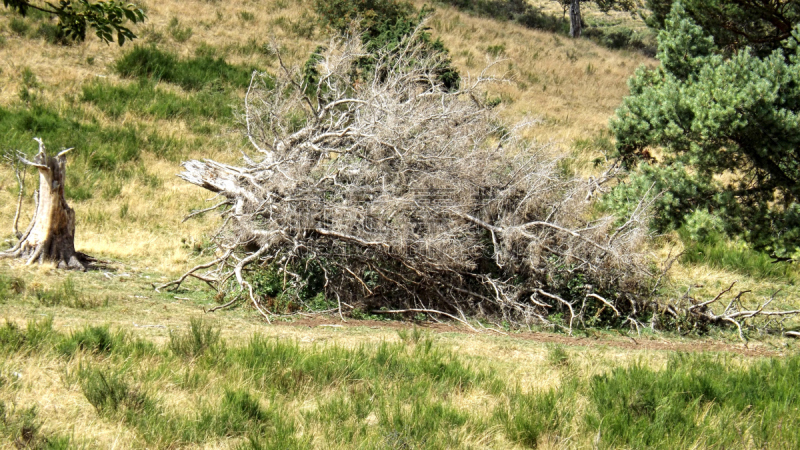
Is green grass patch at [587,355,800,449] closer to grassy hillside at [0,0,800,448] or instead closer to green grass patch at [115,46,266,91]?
grassy hillside at [0,0,800,448]

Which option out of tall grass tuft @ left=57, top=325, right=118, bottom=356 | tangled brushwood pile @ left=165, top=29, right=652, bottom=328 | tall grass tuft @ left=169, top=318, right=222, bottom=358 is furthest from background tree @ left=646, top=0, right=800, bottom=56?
tall grass tuft @ left=57, top=325, right=118, bottom=356

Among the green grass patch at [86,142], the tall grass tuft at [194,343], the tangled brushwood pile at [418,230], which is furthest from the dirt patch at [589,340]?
the green grass patch at [86,142]

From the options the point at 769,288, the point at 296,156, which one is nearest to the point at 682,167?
the point at 769,288

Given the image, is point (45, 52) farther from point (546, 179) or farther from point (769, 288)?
point (769, 288)

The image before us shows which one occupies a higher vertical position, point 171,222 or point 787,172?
point 787,172

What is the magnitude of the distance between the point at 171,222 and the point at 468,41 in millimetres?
16850

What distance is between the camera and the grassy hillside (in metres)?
4.01

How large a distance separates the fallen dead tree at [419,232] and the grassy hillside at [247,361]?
23.8 inches

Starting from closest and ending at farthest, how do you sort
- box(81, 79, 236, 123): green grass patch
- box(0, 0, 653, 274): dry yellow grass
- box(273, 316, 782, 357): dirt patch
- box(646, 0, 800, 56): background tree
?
1. box(273, 316, 782, 357): dirt patch
2. box(646, 0, 800, 56): background tree
3. box(0, 0, 653, 274): dry yellow grass
4. box(81, 79, 236, 123): green grass patch

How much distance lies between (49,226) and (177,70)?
9534 millimetres

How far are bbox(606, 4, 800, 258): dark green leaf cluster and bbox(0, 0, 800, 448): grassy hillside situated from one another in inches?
47.8

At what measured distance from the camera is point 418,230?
→ 26.8 feet

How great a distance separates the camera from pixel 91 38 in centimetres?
1795

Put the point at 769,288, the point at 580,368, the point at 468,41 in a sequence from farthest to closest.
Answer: the point at 468,41 → the point at 769,288 → the point at 580,368
